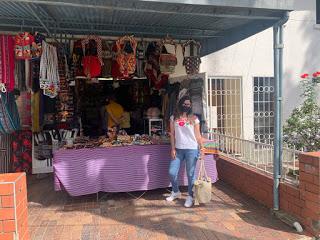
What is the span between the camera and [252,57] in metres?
9.05

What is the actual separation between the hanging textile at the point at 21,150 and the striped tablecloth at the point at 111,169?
2572 millimetres

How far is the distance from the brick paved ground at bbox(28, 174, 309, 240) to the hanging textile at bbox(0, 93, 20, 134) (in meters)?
1.44

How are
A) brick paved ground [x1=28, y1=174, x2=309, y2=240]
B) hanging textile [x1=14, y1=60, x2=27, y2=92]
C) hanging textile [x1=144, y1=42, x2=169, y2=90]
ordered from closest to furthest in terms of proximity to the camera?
1. brick paved ground [x1=28, y1=174, x2=309, y2=240]
2. hanging textile [x1=14, y1=60, x2=27, y2=92]
3. hanging textile [x1=144, y1=42, x2=169, y2=90]

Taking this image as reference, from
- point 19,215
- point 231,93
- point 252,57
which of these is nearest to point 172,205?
point 19,215

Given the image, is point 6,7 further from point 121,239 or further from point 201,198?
point 201,198

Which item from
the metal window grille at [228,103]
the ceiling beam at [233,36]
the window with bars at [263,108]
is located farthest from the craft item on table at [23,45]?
the window with bars at [263,108]

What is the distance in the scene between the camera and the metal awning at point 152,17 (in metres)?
4.36

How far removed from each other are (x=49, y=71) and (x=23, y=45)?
718 millimetres

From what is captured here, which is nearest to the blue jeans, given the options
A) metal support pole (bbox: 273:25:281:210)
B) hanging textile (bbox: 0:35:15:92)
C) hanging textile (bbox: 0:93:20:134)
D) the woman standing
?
the woman standing

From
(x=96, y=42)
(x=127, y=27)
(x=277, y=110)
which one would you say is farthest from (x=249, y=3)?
(x=96, y=42)

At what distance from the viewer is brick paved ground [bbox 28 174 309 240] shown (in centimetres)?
426

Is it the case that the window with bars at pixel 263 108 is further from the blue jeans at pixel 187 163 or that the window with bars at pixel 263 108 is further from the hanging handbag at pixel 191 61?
the blue jeans at pixel 187 163

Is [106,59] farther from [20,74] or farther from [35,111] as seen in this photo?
[35,111]

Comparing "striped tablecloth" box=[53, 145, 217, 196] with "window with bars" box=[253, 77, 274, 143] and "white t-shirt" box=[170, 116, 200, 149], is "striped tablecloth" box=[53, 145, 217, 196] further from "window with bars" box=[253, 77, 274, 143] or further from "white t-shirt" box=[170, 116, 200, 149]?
"window with bars" box=[253, 77, 274, 143]
